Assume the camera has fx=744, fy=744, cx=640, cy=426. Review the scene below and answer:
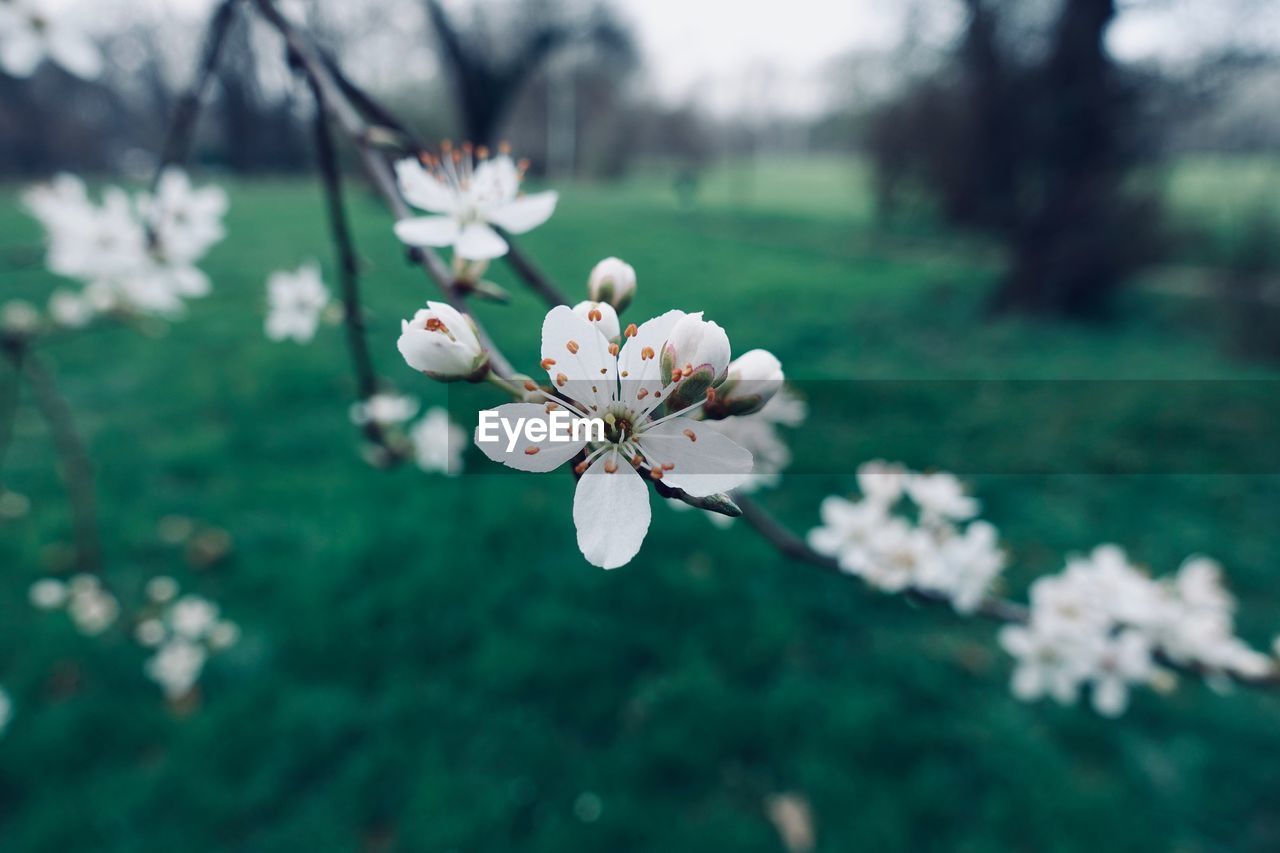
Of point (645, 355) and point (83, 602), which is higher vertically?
point (645, 355)

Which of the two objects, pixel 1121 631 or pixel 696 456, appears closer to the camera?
pixel 696 456

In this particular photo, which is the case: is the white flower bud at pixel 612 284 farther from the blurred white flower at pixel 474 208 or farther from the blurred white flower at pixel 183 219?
the blurred white flower at pixel 183 219

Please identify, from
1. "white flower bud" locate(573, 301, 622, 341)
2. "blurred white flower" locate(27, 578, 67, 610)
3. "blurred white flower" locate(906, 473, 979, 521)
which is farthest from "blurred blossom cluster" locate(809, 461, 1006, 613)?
"blurred white flower" locate(27, 578, 67, 610)

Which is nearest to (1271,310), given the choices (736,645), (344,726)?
(736,645)

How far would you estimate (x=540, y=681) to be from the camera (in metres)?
2.71

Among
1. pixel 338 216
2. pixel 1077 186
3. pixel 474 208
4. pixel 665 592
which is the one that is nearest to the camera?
pixel 474 208

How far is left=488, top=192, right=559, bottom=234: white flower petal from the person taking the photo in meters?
0.95

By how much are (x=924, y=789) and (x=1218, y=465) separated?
335 centimetres

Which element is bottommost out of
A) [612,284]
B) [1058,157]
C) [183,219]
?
[1058,157]

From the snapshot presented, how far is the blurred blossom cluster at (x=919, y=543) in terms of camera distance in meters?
1.50

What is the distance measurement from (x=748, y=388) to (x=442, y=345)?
12.3 inches

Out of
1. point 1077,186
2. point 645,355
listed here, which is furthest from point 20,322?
point 1077,186

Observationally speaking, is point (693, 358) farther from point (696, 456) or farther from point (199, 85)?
point (199, 85)

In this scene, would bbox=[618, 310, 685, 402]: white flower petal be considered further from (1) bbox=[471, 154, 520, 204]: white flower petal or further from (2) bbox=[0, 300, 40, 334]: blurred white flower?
(2) bbox=[0, 300, 40, 334]: blurred white flower
